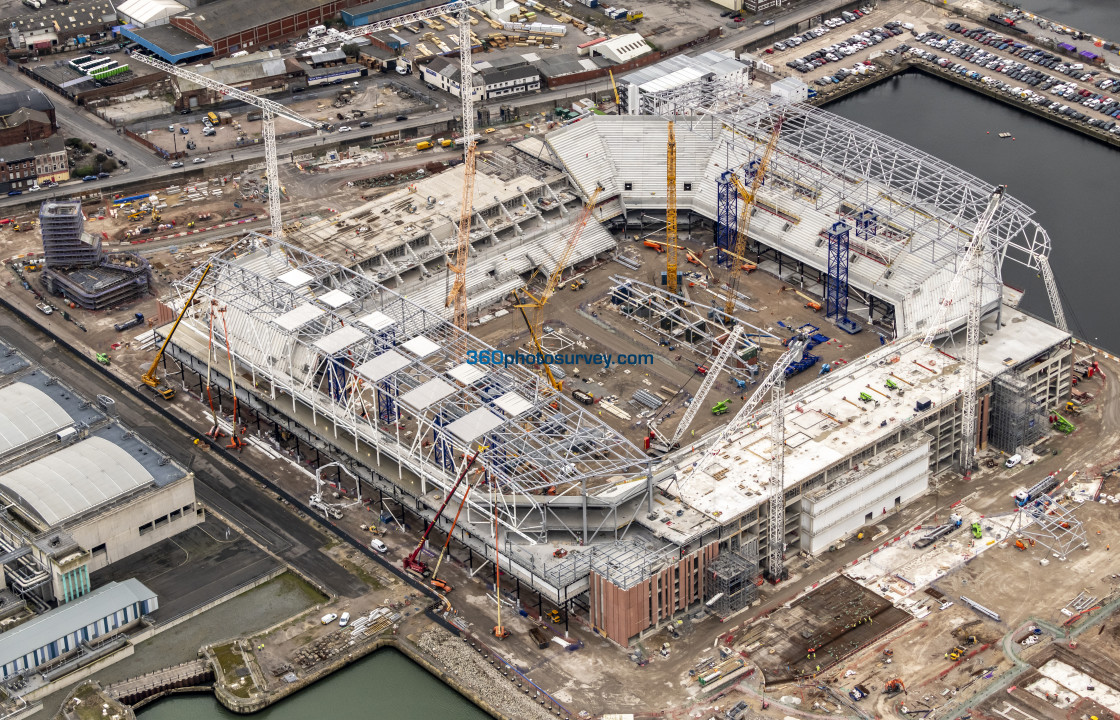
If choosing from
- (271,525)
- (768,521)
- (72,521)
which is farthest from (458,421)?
(72,521)

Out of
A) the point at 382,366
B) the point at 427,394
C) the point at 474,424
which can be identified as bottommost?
the point at 474,424

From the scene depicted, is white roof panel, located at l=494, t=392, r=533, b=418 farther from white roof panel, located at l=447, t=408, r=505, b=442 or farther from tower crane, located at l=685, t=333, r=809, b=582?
tower crane, located at l=685, t=333, r=809, b=582

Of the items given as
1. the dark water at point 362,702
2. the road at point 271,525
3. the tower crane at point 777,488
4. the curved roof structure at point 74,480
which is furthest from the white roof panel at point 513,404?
the curved roof structure at point 74,480

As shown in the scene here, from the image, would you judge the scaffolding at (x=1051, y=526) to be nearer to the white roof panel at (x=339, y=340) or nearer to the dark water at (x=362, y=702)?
the dark water at (x=362, y=702)

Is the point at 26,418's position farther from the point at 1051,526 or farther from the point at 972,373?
the point at 1051,526

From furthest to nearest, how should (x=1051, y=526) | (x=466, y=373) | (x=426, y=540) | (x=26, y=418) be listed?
(x=26, y=418) < (x=466, y=373) < (x=1051, y=526) < (x=426, y=540)

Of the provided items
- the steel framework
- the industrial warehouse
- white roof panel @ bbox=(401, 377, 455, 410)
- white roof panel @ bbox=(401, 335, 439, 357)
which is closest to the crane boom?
the steel framework

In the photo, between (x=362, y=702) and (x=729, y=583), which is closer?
(x=362, y=702)
